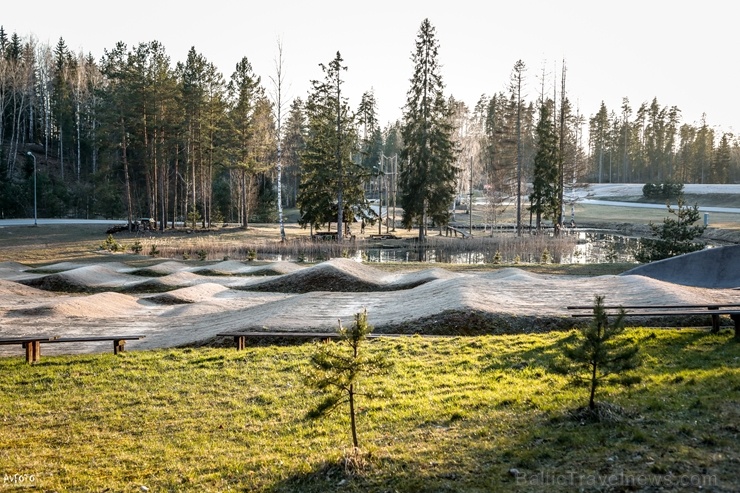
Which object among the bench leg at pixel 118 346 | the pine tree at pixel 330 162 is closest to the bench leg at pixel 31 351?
the bench leg at pixel 118 346

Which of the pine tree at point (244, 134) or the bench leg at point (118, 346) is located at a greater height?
the pine tree at point (244, 134)

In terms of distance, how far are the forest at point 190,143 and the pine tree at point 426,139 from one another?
6.60 ft

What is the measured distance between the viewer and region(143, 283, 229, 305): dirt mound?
64.8ft

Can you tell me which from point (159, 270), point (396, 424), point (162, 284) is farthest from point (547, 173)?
point (396, 424)

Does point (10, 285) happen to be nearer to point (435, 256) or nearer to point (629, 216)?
point (435, 256)

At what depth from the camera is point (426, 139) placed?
4550 cm

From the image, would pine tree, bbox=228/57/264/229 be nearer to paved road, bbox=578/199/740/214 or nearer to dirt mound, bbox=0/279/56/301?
dirt mound, bbox=0/279/56/301

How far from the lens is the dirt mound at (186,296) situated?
19.7 metres

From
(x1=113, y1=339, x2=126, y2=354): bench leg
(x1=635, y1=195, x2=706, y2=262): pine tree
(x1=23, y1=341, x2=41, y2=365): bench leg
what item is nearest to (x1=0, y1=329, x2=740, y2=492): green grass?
(x1=23, y1=341, x2=41, y2=365): bench leg

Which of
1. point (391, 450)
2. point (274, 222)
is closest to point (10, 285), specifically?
point (391, 450)

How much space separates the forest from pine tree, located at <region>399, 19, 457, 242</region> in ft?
6.60

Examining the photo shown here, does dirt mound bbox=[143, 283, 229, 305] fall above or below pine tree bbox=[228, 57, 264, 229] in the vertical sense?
below

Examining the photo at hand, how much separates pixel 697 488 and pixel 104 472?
608 centimetres

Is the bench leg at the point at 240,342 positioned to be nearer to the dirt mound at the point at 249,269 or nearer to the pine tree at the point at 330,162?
the dirt mound at the point at 249,269
